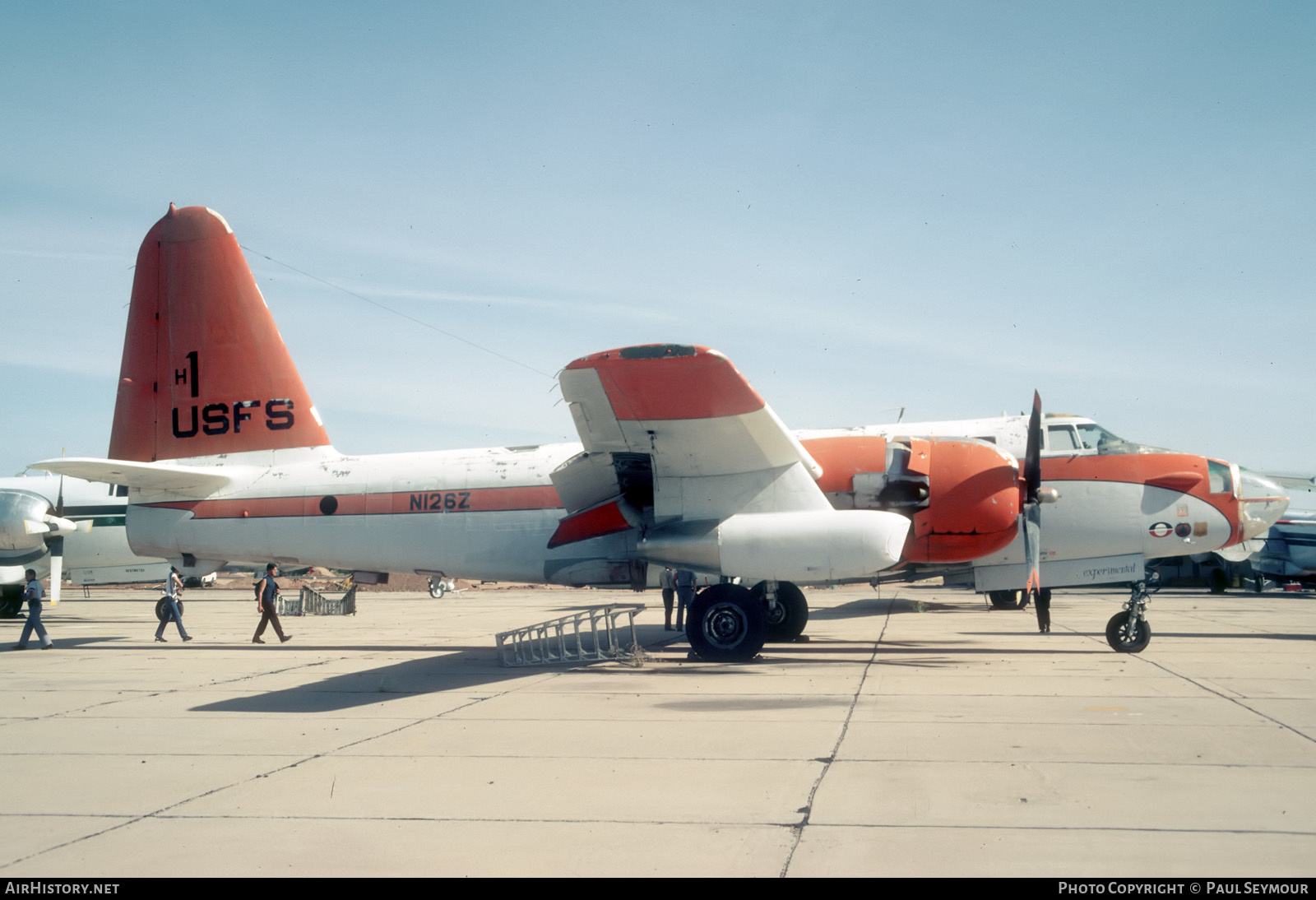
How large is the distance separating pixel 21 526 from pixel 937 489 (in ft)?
71.1

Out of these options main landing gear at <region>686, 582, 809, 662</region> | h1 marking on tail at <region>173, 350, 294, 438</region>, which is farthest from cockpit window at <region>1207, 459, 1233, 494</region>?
h1 marking on tail at <region>173, 350, 294, 438</region>

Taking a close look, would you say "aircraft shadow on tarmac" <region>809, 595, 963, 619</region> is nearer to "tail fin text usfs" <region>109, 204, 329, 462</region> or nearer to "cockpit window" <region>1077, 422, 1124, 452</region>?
"cockpit window" <region>1077, 422, 1124, 452</region>

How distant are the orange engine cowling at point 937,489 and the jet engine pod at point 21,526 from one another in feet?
65.6

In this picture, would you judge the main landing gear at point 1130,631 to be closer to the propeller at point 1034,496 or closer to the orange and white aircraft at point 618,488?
the orange and white aircraft at point 618,488

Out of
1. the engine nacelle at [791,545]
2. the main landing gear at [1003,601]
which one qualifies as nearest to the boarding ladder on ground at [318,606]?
the main landing gear at [1003,601]

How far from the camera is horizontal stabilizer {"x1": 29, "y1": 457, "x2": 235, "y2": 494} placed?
48.1ft

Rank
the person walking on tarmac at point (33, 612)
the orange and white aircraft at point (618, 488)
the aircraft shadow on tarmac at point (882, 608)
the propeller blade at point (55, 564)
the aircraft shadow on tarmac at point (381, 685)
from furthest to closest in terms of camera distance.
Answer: the aircraft shadow on tarmac at point (882, 608) → the propeller blade at point (55, 564) → the person walking on tarmac at point (33, 612) → the orange and white aircraft at point (618, 488) → the aircraft shadow on tarmac at point (381, 685)

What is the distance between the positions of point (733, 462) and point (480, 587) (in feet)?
150

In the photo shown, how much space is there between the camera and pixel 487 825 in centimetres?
562

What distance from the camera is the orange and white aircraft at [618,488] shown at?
39.6 feet

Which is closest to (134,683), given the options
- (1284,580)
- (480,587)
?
(1284,580)

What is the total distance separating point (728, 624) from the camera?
13.2 m

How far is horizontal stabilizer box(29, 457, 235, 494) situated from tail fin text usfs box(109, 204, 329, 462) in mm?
735
